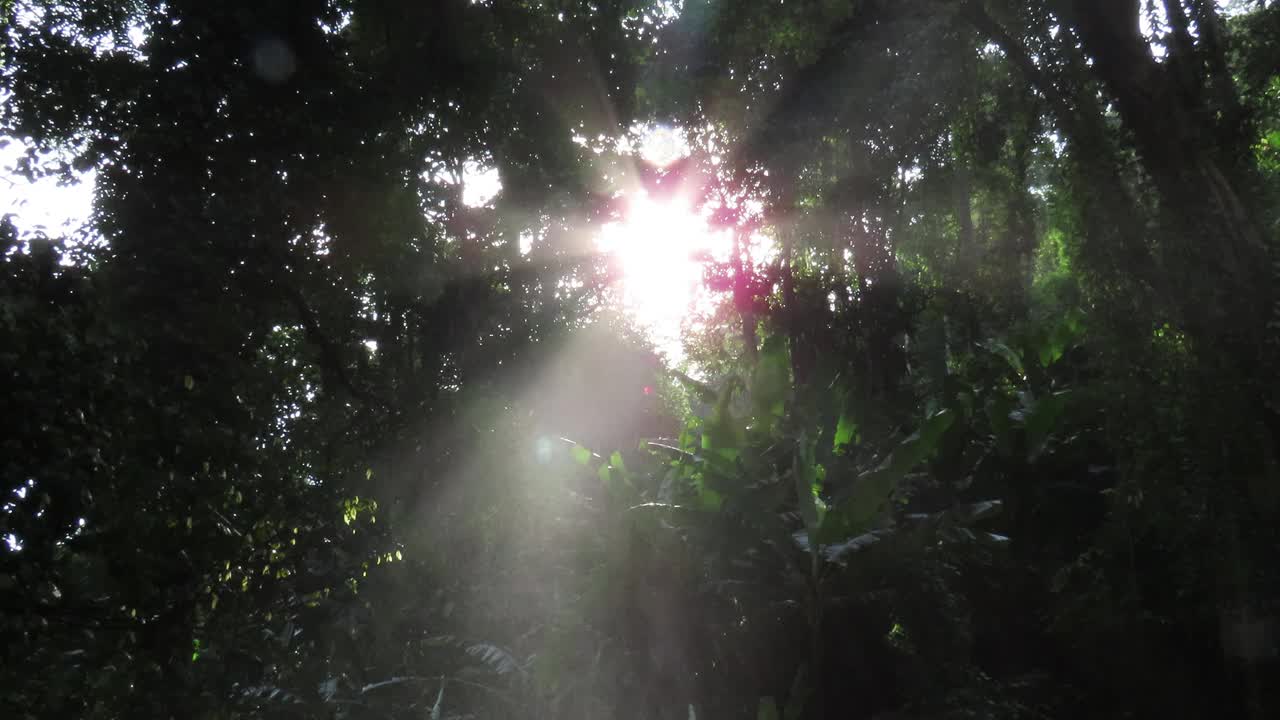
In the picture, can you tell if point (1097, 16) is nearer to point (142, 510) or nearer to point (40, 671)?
point (142, 510)

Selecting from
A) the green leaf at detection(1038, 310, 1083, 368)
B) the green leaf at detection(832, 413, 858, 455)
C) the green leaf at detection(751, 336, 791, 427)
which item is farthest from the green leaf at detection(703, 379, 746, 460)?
the green leaf at detection(1038, 310, 1083, 368)

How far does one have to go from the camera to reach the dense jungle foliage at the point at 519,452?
Answer: 289 cm

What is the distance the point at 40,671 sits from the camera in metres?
2.46

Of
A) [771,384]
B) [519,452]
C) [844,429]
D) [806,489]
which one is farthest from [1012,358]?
[519,452]

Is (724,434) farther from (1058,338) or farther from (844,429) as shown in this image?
(1058,338)

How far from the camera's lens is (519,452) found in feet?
19.0

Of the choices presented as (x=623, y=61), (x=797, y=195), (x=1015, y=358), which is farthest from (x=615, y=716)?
(x=623, y=61)

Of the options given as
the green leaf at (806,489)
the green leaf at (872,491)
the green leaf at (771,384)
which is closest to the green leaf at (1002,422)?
the green leaf at (872,491)

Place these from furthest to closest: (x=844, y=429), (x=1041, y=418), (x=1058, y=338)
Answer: (x=1058, y=338)
(x=844, y=429)
(x=1041, y=418)

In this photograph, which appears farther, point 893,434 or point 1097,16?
point 893,434

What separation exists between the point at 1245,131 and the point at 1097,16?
3.32 feet

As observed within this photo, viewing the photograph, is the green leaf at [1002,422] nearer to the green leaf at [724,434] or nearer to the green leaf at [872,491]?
the green leaf at [872,491]

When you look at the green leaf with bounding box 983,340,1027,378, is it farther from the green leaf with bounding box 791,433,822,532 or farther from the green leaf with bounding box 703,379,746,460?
the green leaf with bounding box 791,433,822,532

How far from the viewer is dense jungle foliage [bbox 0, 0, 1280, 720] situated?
2891 mm
